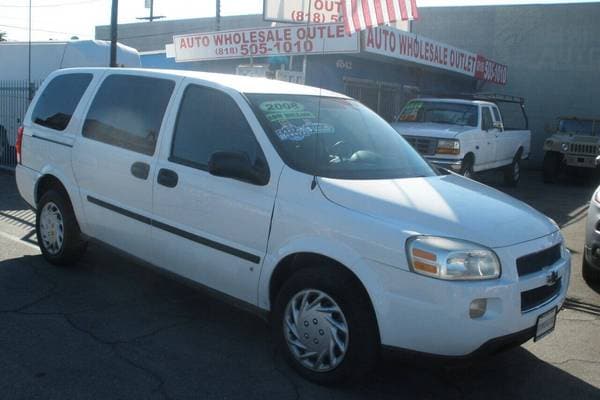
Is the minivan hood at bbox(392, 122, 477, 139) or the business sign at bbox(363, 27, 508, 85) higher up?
the business sign at bbox(363, 27, 508, 85)

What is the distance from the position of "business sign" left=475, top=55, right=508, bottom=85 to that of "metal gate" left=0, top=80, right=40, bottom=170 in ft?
38.0

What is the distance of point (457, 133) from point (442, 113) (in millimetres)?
1283

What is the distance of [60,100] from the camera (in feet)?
19.0

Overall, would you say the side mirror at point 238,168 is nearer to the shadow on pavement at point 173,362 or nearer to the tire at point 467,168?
the shadow on pavement at point 173,362

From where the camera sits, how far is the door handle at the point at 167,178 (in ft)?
14.6

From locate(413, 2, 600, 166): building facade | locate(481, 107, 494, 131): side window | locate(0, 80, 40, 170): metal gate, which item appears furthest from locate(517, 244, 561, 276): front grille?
locate(413, 2, 600, 166): building facade

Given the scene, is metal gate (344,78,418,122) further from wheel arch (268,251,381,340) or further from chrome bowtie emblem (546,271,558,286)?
chrome bowtie emblem (546,271,558,286)

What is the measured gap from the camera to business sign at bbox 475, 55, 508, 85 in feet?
59.4

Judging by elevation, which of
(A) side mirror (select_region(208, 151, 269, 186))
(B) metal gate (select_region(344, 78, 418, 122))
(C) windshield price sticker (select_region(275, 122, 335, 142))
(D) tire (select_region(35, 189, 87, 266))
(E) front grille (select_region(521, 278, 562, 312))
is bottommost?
(D) tire (select_region(35, 189, 87, 266))

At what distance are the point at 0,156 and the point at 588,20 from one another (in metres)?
17.6

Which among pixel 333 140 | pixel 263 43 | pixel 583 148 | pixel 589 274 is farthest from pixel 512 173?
pixel 333 140

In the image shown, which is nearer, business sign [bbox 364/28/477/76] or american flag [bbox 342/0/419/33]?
american flag [bbox 342/0/419/33]

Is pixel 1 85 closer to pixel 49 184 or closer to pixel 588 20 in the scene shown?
pixel 49 184

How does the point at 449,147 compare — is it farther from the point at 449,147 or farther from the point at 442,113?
the point at 442,113
